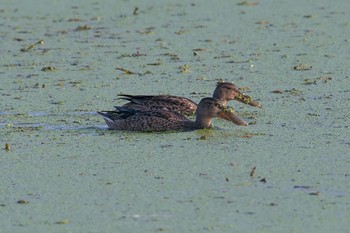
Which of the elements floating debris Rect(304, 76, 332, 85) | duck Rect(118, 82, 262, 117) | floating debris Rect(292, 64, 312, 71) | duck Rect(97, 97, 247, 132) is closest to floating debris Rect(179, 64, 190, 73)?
floating debris Rect(292, 64, 312, 71)

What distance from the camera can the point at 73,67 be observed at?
9.67 m

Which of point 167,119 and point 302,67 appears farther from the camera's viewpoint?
point 302,67

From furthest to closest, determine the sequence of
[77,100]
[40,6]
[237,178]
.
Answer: [40,6]
[77,100]
[237,178]

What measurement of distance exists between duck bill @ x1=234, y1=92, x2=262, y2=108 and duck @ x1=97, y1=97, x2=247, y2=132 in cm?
48

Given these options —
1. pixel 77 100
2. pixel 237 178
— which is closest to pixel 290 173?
pixel 237 178

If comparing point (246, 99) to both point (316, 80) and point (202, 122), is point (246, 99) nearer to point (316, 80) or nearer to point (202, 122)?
point (202, 122)

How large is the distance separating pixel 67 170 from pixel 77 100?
2.19 meters

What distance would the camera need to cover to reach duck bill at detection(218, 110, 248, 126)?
736cm

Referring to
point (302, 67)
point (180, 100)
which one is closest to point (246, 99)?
point (180, 100)

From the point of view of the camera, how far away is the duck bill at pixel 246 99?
7.90 metres

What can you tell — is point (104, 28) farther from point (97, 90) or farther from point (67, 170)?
point (67, 170)

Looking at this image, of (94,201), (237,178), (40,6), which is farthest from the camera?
(40,6)

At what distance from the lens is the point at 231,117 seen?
7406mm

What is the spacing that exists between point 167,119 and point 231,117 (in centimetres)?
44
